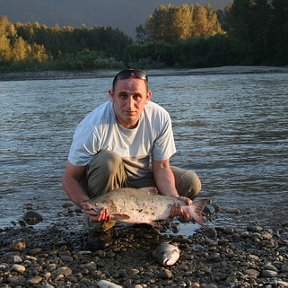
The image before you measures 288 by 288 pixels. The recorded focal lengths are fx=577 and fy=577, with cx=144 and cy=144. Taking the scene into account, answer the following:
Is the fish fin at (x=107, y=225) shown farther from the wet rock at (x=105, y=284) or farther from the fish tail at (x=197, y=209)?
the wet rock at (x=105, y=284)

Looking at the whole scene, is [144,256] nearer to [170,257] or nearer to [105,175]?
[170,257]

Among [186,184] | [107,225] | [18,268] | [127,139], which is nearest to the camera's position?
[18,268]

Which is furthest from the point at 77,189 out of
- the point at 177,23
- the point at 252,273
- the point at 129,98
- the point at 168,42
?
the point at 177,23

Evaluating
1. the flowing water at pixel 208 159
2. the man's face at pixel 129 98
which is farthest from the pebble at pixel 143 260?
the man's face at pixel 129 98

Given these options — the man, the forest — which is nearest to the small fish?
the man

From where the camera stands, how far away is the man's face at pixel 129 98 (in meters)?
4.61

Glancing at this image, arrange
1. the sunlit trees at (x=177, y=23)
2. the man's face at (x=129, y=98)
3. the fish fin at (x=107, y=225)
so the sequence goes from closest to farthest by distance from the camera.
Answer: the man's face at (x=129, y=98)
the fish fin at (x=107, y=225)
the sunlit trees at (x=177, y=23)

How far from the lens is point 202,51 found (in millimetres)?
80000

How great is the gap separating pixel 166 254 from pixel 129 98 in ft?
4.12

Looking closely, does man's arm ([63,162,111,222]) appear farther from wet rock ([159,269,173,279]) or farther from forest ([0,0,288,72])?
forest ([0,0,288,72])

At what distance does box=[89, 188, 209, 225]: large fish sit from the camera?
4434 mm

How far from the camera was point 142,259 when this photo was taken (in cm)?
454

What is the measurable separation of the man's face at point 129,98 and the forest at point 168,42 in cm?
6727

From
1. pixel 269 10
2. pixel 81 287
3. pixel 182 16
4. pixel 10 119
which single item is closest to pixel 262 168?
pixel 81 287
